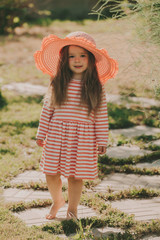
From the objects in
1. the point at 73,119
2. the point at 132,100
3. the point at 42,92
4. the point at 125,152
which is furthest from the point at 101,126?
the point at 42,92

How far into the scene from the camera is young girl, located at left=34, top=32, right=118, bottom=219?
270 centimetres

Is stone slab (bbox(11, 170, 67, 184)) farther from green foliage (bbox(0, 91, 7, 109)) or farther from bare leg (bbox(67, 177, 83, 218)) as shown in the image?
green foliage (bbox(0, 91, 7, 109))

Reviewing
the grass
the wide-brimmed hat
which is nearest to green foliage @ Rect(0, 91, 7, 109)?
the grass

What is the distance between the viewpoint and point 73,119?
271cm

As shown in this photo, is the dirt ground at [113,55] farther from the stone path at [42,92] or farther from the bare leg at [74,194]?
the bare leg at [74,194]

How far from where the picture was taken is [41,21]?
15.7 meters

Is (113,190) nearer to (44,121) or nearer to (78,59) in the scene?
(44,121)

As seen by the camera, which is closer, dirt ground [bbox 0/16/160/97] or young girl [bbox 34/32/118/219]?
young girl [bbox 34/32/118/219]

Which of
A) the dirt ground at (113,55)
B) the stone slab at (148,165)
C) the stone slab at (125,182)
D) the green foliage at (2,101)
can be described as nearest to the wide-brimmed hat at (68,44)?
the dirt ground at (113,55)

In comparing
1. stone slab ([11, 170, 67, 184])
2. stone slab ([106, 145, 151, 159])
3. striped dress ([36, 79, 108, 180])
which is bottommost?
stone slab ([11, 170, 67, 184])

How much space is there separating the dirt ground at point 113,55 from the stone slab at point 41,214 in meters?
1.10

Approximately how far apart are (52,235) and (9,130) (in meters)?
2.62

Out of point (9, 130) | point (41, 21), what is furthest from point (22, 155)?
point (41, 21)

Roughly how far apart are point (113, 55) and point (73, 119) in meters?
1.25
